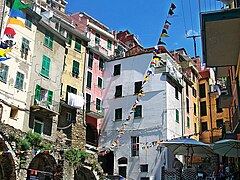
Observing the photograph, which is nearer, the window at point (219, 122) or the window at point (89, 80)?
the window at point (89, 80)

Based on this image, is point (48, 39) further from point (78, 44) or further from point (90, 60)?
point (90, 60)

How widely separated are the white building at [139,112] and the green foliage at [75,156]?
4.98 metres

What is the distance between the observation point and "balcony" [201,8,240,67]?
10570 millimetres

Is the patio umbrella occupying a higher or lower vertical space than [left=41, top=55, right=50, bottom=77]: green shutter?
lower

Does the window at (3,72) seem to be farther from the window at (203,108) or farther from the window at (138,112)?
the window at (203,108)

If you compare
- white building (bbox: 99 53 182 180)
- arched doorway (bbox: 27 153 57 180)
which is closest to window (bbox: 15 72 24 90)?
arched doorway (bbox: 27 153 57 180)

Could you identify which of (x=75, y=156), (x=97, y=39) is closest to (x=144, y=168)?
(x=75, y=156)

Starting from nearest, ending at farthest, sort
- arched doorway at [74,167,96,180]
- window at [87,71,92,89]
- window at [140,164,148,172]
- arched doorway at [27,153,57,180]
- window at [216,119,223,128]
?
arched doorway at [27,153,57,180], arched doorway at [74,167,96,180], window at [140,164,148,172], window at [87,71,92,89], window at [216,119,223,128]

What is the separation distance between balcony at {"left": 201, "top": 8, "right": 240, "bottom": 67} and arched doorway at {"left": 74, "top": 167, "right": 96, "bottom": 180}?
Answer: 19.8m

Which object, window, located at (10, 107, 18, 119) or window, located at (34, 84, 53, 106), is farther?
window, located at (34, 84, 53, 106)

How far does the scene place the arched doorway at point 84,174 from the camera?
30333mm

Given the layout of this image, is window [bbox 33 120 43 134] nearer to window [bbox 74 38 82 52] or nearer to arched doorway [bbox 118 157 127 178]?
arched doorway [bbox 118 157 127 178]

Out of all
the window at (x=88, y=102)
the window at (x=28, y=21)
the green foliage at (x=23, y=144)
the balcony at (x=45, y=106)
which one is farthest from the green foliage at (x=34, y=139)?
the window at (x=88, y=102)

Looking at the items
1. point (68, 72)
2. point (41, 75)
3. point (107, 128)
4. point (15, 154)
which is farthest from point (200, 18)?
point (107, 128)
